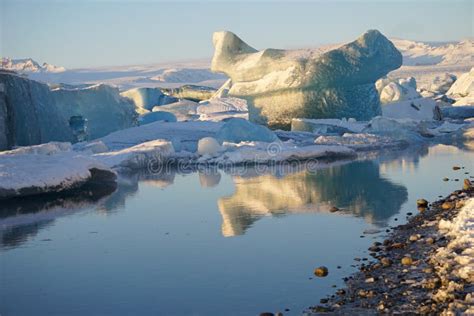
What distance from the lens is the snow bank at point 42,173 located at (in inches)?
316

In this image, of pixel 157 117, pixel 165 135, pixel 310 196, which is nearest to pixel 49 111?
pixel 165 135

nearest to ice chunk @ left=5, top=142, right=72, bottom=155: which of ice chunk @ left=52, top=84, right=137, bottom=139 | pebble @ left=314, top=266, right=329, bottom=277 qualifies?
ice chunk @ left=52, top=84, right=137, bottom=139

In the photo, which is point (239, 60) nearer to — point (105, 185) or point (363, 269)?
point (105, 185)

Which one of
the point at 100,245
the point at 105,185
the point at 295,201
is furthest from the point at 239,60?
the point at 100,245

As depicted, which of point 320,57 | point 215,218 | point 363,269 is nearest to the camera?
point 363,269

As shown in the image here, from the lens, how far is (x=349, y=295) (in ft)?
11.9

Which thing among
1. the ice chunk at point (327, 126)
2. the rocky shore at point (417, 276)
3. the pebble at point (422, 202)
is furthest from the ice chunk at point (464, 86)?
the rocky shore at point (417, 276)

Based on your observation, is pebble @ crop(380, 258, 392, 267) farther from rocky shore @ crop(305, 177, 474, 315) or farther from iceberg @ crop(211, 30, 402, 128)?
iceberg @ crop(211, 30, 402, 128)

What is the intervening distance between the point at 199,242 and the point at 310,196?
2.67 metres

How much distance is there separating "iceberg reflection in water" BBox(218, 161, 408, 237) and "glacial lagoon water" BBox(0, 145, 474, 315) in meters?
0.01

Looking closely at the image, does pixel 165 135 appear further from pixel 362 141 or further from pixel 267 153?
pixel 362 141

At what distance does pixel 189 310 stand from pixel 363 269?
46.5 inches

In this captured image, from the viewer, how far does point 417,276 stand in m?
3.88

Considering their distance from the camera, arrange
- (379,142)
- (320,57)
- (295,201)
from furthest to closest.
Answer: (320,57) → (379,142) → (295,201)
